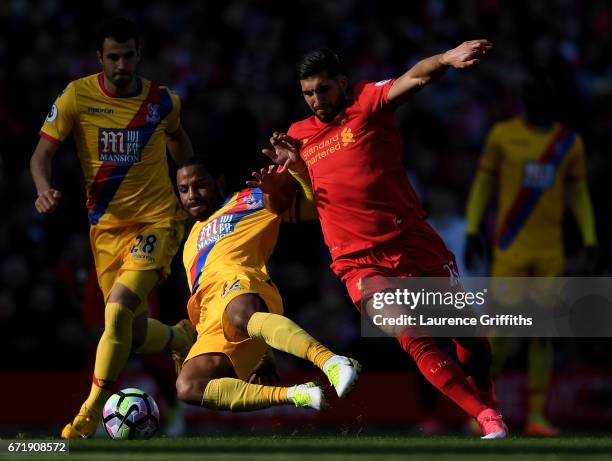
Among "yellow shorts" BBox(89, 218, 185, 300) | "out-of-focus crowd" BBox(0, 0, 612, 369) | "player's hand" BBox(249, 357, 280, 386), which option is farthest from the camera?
"out-of-focus crowd" BBox(0, 0, 612, 369)

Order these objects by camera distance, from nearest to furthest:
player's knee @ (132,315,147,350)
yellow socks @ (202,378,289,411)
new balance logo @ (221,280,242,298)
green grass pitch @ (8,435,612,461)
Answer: green grass pitch @ (8,435,612,461) < yellow socks @ (202,378,289,411) < new balance logo @ (221,280,242,298) < player's knee @ (132,315,147,350)

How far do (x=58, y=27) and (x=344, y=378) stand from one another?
915cm

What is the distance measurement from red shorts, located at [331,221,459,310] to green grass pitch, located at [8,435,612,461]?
96cm

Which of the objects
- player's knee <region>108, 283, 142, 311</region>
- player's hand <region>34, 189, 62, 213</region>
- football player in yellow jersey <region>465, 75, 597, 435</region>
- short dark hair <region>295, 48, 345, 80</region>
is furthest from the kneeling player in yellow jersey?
football player in yellow jersey <region>465, 75, 597, 435</region>

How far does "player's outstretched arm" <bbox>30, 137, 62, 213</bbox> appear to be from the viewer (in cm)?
901

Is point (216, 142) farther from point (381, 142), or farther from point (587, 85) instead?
point (381, 142)

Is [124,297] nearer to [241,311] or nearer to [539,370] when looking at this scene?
[241,311]

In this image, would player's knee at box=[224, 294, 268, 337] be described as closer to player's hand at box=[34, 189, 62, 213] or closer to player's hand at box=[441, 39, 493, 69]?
player's hand at box=[34, 189, 62, 213]

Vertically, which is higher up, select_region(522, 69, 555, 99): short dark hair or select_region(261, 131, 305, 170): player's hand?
select_region(522, 69, 555, 99): short dark hair

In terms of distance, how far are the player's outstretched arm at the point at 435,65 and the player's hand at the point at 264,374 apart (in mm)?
1996

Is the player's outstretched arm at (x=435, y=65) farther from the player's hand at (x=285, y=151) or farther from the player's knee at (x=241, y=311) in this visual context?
the player's knee at (x=241, y=311)

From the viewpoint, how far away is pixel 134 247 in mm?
9734

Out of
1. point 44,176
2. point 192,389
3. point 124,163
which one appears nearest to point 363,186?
point 192,389

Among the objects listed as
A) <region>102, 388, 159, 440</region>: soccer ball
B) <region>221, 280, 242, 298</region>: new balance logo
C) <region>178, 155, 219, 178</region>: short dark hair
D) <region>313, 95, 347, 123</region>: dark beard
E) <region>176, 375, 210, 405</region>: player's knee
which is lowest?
<region>102, 388, 159, 440</region>: soccer ball
